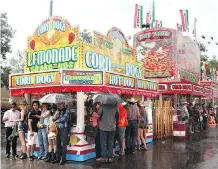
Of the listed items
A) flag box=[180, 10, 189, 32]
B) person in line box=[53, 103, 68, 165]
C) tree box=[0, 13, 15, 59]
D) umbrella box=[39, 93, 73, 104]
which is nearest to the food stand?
umbrella box=[39, 93, 73, 104]

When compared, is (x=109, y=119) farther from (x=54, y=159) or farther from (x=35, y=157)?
(x=35, y=157)

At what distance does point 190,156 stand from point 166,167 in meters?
1.84

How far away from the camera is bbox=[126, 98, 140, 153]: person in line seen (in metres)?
→ 9.50

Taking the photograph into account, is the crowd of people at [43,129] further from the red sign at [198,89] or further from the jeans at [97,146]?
the red sign at [198,89]

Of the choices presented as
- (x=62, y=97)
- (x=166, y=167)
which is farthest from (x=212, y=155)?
Answer: (x=62, y=97)

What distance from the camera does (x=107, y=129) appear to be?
320 inches

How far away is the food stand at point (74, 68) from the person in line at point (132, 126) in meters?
0.54

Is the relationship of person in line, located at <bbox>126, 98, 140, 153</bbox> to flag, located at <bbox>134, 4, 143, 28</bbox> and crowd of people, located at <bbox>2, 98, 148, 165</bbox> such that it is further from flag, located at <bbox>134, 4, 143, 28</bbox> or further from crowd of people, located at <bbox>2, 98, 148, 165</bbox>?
flag, located at <bbox>134, 4, 143, 28</bbox>

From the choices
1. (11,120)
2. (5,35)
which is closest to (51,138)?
(11,120)

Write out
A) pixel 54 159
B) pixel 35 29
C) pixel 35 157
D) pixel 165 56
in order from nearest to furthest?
1. pixel 54 159
2. pixel 35 157
3. pixel 35 29
4. pixel 165 56

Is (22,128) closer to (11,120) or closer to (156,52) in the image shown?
(11,120)

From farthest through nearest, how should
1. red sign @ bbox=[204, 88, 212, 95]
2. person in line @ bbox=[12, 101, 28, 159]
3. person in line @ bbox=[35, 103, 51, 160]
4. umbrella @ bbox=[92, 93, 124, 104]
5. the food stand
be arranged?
red sign @ bbox=[204, 88, 212, 95]
person in line @ bbox=[12, 101, 28, 159]
person in line @ bbox=[35, 103, 51, 160]
the food stand
umbrella @ bbox=[92, 93, 124, 104]

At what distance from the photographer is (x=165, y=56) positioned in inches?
634

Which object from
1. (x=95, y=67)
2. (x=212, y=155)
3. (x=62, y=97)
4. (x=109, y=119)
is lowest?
(x=212, y=155)
